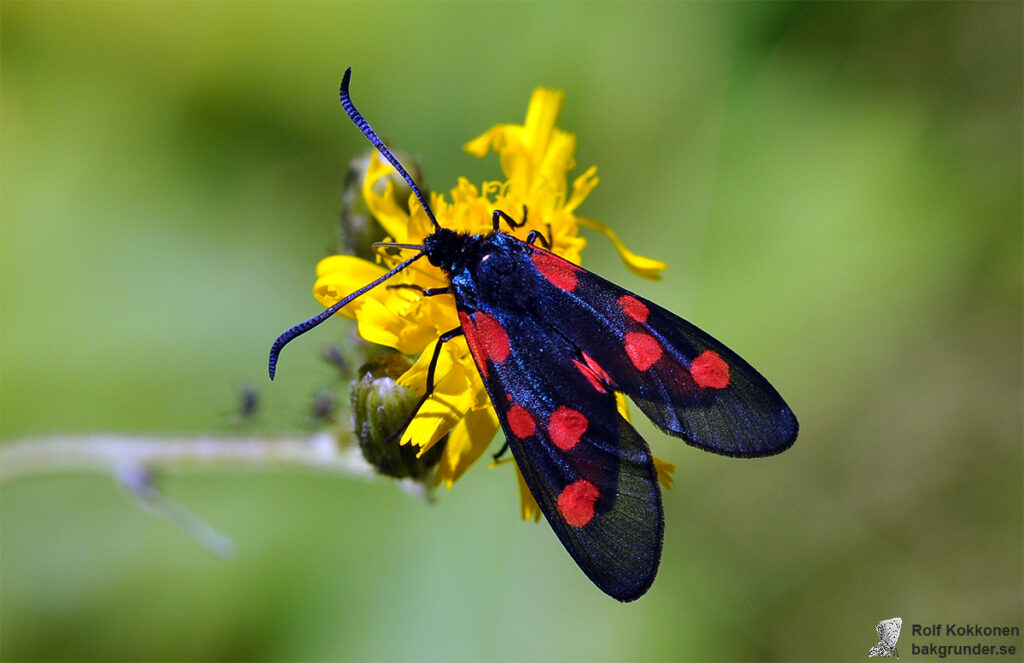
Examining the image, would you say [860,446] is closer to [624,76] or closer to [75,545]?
[624,76]

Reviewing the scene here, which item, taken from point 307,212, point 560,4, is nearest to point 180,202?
point 307,212

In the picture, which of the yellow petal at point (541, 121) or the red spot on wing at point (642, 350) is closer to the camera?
the red spot on wing at point (642, 350)

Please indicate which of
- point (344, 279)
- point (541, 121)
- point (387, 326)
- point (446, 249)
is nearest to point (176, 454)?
point (344, 279)

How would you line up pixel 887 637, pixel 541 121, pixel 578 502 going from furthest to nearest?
1. pixel 887 637
2. pixel 541 121
3. pixel 578 502

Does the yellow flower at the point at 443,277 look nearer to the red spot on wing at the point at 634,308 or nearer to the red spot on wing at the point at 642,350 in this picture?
the red spot on wing at the point at 634,308

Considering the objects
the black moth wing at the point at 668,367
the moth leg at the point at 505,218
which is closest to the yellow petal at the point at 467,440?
the black moth wing at the point at 668,367

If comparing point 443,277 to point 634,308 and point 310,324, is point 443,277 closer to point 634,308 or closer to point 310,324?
point 310,324
